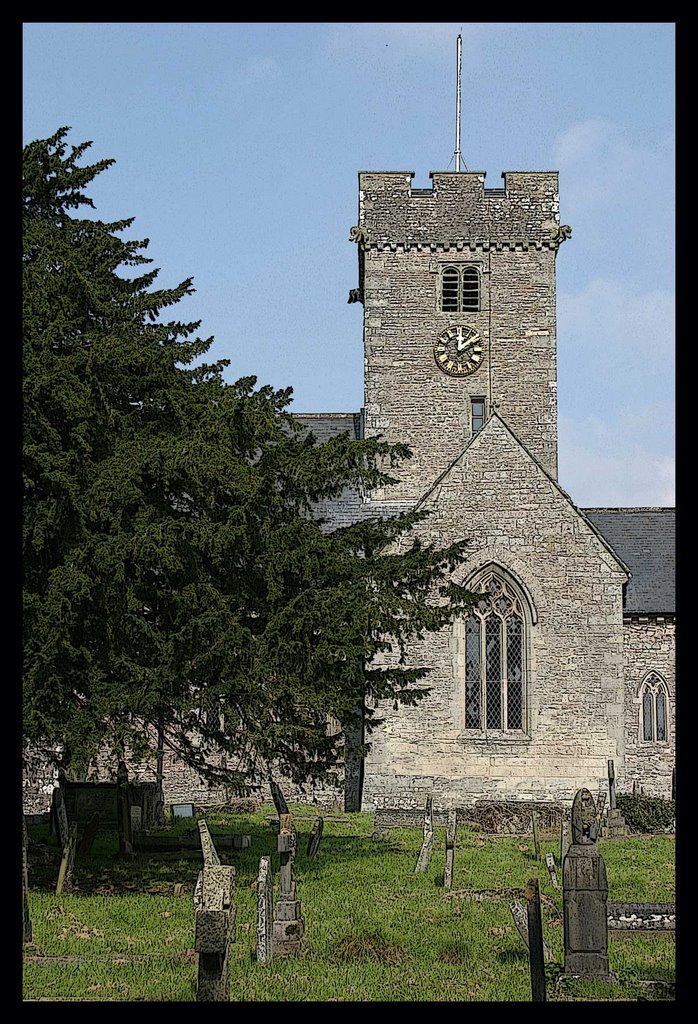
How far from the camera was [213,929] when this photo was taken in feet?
25.0

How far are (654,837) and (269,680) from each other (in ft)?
33.2

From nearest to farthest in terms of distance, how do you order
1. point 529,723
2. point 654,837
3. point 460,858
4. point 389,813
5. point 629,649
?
point 460,858 → point 654,837 → point 389,813 → point 529,723 → point 629,649

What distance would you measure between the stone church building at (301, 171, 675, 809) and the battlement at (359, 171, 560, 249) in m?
0.04

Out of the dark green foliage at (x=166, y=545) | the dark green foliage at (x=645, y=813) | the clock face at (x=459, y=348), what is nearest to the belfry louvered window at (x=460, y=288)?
the clock face at (x=459, y=348)

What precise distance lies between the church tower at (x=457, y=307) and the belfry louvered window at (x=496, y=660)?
6.39 metres

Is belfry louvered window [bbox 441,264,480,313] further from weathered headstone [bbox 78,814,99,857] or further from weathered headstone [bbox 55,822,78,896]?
weathered headstone [bbox 55,822,78,896]

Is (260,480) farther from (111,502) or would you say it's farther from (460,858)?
(460,858)

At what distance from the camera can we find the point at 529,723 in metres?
24.3

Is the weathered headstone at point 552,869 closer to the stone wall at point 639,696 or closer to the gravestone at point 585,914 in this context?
the gravestone at point 585,914

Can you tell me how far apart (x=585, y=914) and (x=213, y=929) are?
3718 millimetres

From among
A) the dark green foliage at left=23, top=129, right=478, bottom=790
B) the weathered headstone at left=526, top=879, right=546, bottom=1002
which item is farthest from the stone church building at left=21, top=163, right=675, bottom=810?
the weathered headstone at left=526, top=879, right=546, bottom=1002

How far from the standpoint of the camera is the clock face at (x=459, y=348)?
30.8 meters
